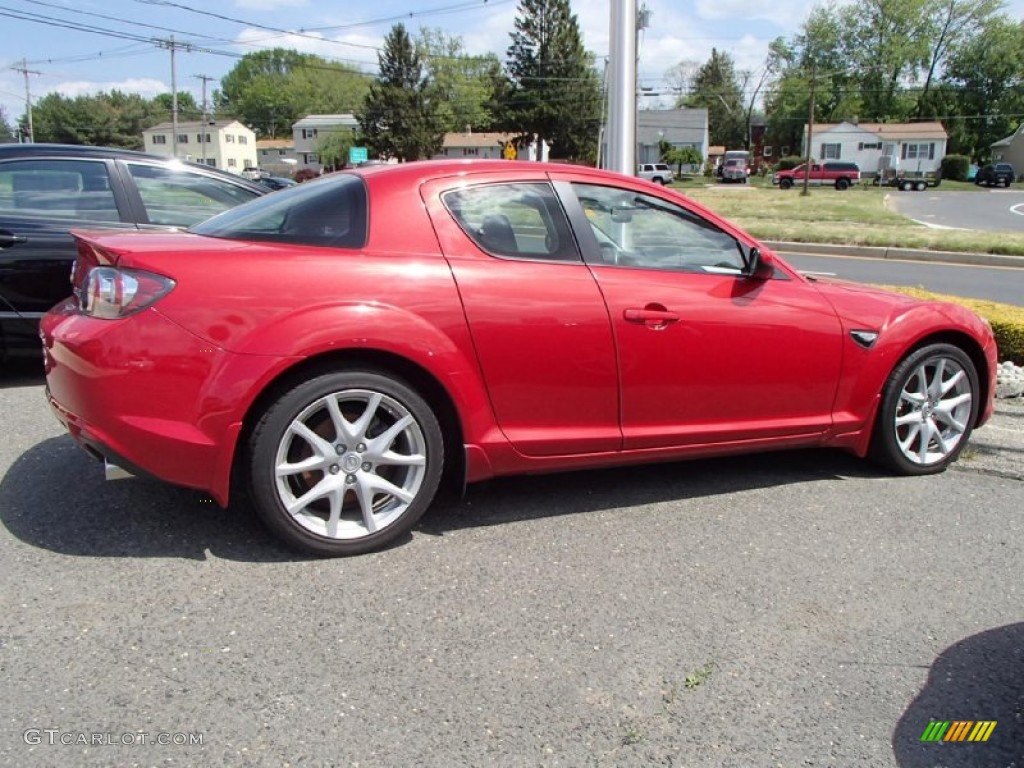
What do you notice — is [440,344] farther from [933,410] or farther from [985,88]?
[985,88]

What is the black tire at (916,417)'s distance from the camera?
4.06 meters

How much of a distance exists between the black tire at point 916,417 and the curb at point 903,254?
10928mm

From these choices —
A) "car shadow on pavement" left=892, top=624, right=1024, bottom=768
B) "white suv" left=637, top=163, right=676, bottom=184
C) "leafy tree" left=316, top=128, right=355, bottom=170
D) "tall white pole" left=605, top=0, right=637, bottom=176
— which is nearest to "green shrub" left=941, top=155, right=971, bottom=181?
"white suv" left=637, top=163, right=676, bottom=184

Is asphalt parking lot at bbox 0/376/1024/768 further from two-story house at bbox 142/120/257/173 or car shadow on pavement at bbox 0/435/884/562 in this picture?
two-story house at bbox 142/120/257/173

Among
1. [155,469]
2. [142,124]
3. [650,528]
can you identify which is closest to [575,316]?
[650,528]

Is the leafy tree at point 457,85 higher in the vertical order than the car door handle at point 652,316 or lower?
higher

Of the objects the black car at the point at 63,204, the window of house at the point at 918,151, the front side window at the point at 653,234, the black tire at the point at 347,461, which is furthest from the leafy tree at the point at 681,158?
the black tire at the point at 347,461

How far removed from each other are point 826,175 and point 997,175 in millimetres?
12738

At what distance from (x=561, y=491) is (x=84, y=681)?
86.4 inches

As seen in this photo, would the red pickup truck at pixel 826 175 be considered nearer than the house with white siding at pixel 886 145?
Yes

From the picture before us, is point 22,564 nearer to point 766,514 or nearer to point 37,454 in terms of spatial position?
point 37,454

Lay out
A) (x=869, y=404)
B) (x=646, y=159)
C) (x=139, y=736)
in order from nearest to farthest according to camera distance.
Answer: (x=139, y=736), (x=869, y=404), (x=646, y=159)

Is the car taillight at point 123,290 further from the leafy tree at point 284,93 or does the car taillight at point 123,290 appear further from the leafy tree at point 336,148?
the leafy tree at point 284,93

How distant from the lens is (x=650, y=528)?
3521 millimetres
